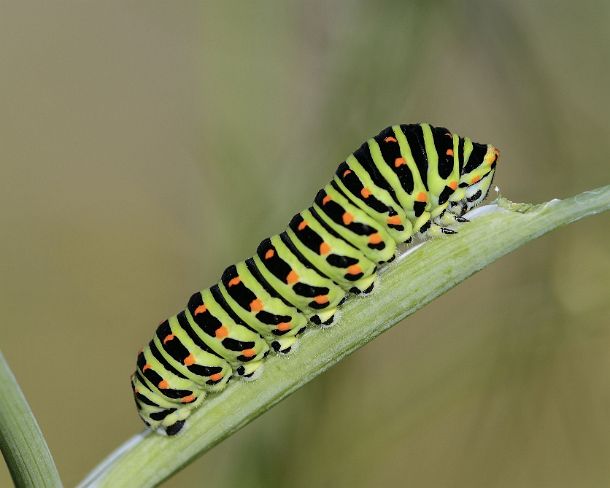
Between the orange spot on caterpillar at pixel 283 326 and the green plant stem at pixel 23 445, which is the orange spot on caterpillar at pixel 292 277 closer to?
the orange spot on caterpillar at pixel 283 326

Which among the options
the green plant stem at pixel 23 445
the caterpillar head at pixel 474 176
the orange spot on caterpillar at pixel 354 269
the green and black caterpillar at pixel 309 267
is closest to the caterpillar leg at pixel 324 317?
the green and black caterpillar at pixel 309 267

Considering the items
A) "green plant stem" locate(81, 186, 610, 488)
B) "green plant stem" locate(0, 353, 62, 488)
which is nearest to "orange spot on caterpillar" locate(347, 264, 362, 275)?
"green plant stem" locate(81, 186, 610, 488)

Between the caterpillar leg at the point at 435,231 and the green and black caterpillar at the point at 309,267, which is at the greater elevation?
the green and black caterpillar at the point at 309,267

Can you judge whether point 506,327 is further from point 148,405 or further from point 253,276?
point 148,405

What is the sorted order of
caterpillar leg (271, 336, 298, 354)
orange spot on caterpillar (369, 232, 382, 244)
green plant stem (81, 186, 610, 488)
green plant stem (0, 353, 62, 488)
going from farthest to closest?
1. orange spot on caterpillar (369, 232, 382, 244)
2. caterpillar leg (271, 336, 298, 354)
3. green plant stem (81, 186, 610, 488)
4. green plant stem (0, 353, 62, 488)

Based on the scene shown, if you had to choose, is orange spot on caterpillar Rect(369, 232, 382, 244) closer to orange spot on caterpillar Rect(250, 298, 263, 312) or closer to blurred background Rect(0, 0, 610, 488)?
orange spot on caterpillar Rect(250, 298, 263, 312)
